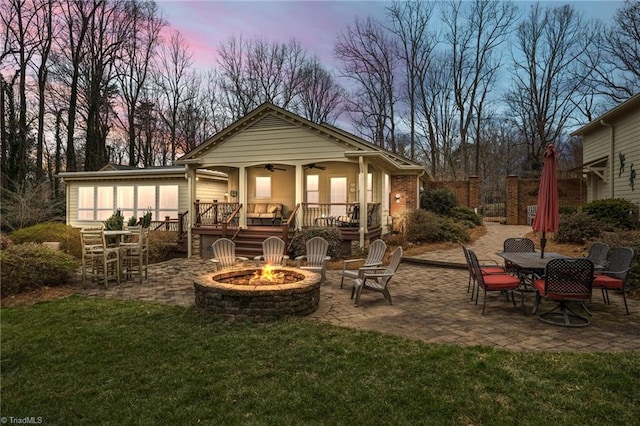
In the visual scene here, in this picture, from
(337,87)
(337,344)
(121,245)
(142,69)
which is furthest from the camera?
(337,87)

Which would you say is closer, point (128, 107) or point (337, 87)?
point (128, 107)

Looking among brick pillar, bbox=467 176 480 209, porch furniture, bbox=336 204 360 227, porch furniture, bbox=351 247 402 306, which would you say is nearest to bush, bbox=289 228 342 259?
porch furniture, bbox=336 204 360 227

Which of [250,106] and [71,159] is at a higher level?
[250,106]

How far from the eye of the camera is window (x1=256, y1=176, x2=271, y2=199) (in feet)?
50.1

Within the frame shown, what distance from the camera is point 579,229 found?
10.7 m

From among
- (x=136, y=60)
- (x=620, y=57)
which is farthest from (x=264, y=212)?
(x=620, y=57)

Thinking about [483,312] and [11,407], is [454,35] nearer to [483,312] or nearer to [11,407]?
[483,312]

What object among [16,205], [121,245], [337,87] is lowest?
[121,245]

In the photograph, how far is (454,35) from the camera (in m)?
26.1

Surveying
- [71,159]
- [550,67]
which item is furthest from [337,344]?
[550,67]

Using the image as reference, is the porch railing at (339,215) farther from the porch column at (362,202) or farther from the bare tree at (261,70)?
the bare tree at (261,70)

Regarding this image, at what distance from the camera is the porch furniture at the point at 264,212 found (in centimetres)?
1439

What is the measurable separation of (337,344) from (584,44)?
93.2 feet

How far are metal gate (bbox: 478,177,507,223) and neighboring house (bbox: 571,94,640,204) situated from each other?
7.80 metres
